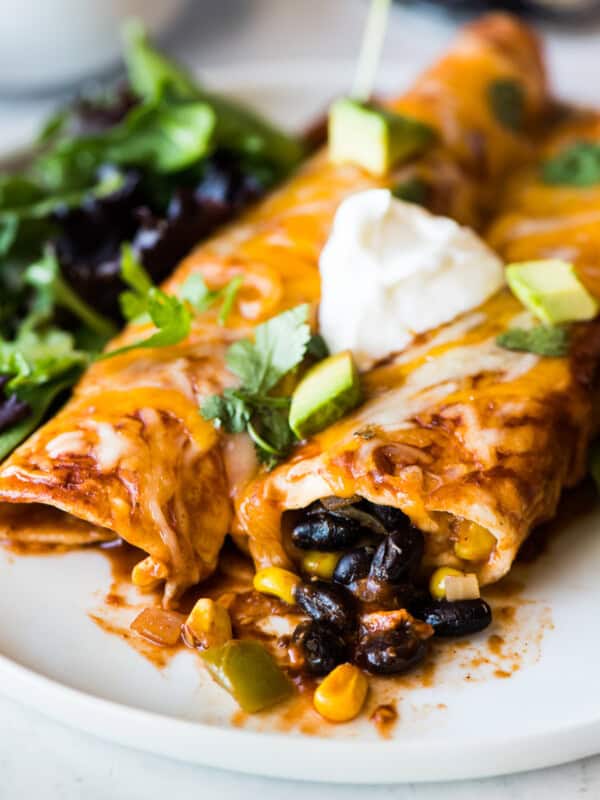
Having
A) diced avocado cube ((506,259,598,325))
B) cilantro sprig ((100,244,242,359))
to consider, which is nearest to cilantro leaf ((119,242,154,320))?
cilantro sprig ((100,244,242,359))

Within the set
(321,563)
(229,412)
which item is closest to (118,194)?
(229,412)

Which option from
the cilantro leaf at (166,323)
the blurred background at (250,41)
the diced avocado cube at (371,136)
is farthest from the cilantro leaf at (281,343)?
the blurred background at (250,41)

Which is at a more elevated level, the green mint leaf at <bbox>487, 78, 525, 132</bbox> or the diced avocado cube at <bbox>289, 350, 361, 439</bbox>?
the diced avocado cube at <bbox>289, 350, 361, 439</bbox>

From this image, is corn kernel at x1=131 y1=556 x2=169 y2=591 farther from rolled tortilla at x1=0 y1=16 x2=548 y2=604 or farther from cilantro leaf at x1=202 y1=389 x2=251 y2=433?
cilantro leaf at x1=202 y1=389 x2=251 y2=433

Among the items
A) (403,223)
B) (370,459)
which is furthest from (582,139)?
(370,459)

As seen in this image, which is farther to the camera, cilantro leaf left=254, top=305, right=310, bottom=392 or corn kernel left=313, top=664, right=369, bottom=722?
cilantro leaf left=254, top=305, right=310, bottom=392

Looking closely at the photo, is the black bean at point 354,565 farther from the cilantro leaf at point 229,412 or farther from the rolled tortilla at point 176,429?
the cilantro leaf at point 229,412
